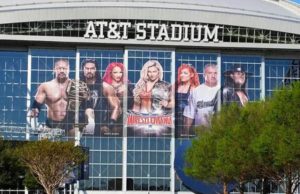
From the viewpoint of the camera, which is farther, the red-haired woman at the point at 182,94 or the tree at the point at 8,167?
the red-haired woman at the point at 182,94

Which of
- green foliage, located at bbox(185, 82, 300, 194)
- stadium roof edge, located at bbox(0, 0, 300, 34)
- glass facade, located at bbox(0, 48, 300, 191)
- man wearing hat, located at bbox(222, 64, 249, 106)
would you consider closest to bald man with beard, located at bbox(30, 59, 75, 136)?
A: glass facade, located at bbox(0, 48, 300, 191)

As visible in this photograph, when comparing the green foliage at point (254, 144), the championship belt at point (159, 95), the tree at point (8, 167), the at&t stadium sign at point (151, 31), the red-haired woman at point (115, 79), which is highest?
the at&t stadium sign at point (151, 31)

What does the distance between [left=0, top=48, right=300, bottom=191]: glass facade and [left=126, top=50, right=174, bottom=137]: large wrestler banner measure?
0.12 metres

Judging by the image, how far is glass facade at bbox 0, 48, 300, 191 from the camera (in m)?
92.3

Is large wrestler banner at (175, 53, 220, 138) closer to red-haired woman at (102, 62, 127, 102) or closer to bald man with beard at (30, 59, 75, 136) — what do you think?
red-haired woman at (102, 62, 127, 102)

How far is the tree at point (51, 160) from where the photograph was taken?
67.6m

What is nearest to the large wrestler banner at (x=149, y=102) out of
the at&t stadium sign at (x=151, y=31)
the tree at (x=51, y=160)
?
the at&t stadium sign at (x=151, y=31)

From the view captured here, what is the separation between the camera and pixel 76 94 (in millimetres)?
92000

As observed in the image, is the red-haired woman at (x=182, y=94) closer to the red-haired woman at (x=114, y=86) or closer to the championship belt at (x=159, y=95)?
the championship belt at (x=159, y=95)

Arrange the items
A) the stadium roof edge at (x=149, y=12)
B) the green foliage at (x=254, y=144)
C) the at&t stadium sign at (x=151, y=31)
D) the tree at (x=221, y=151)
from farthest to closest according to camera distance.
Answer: the at&t stadium sign at (x=151, y=31)
the stadium roof edge at (x=149, y=12)
the tree at (x=221, y=151)
the green foliage at (x=254, y=144)

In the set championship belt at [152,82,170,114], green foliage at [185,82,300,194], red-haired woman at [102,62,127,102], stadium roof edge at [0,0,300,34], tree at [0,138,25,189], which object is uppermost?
stadium roof edge at [0,0,300,34]

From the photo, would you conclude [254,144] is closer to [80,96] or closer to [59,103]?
[80,96]

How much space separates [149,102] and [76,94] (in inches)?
340

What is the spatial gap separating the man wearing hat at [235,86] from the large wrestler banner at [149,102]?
692 cm
